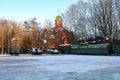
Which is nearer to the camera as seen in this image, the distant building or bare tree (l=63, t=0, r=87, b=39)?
bare tree (l=63, t=0, r=87, b=39)

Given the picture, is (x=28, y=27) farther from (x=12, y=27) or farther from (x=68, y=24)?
(x=68, y=24)

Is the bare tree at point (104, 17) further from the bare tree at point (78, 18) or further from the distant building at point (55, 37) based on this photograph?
the distant building at point (55, 37)

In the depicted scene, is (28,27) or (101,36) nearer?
(101,36)

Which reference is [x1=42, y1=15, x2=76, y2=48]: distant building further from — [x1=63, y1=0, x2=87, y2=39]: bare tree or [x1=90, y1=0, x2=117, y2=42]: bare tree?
[x1=90, y1=0, x2=117, y2=42]: bare tree

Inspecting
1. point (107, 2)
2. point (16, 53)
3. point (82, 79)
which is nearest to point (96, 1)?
point (107, 2)

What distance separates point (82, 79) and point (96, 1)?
63.8 metres

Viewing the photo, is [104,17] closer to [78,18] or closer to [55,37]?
[78,18]

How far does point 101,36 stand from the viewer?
80.2m

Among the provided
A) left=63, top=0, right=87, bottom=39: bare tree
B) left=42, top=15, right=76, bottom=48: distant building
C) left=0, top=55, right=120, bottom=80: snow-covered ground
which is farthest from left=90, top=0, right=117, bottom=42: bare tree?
left=0, top=55, right=120, bottom=80: snow-covered ground

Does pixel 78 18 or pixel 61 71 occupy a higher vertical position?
pixel 78 18

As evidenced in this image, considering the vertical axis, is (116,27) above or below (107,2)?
below

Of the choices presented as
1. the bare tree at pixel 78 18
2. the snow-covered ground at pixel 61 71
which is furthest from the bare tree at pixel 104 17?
the snow-covered ground at pixel 61 71

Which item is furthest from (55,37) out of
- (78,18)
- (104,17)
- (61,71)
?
(61,71)

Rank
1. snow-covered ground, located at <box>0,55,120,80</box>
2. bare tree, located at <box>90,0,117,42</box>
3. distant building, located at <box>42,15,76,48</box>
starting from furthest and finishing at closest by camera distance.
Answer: distant building, located at <box>42,15,76,48</box>
bare tree, located at <box>90,0,117,42</box>
snow-covered ground, located at <box>0,55,120,80</box>
